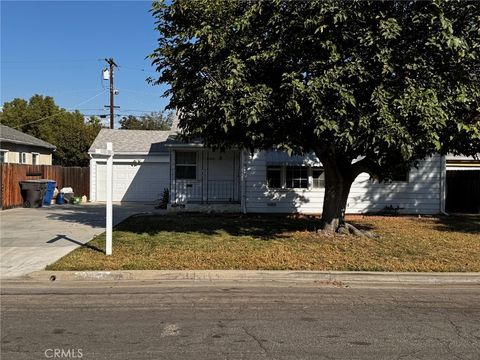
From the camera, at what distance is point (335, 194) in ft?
42.4

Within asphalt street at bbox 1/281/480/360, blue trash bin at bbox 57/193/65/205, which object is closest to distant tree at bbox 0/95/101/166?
blue trash bin at bbox 57/193/65/205

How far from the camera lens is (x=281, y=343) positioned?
205 inches

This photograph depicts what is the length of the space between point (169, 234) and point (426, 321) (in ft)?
26.5

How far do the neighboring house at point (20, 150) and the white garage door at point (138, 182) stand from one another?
394 cm

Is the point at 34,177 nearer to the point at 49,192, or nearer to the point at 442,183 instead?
the point at 49,192

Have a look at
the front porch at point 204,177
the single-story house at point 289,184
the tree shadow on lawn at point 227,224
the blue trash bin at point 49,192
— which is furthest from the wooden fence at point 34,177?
the front porch at point 204,177

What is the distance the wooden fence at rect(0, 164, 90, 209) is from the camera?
20141mm

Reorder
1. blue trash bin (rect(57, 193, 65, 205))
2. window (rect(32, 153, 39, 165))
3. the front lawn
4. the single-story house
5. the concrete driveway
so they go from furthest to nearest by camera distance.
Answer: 1. window (rect(32, 153, 39, 165))
2. blue trash bin (rect(57, 193, 65, 205))
3. the single-story house
4. the concrete driveway
5. the front lawn

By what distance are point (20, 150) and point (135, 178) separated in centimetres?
621

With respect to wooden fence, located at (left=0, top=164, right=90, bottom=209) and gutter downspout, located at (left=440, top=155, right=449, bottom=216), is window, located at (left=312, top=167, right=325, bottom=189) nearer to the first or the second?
gutter downspout, located at (left=440, top=155, right=449, bottom=216)

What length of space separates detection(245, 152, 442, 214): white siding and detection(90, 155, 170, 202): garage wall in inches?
331

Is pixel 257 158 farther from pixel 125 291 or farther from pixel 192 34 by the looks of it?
pixel 125 291

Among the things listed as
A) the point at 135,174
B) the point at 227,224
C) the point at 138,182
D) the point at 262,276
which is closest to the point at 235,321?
the point at 262,276

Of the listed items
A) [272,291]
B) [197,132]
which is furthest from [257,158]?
[272,291]
